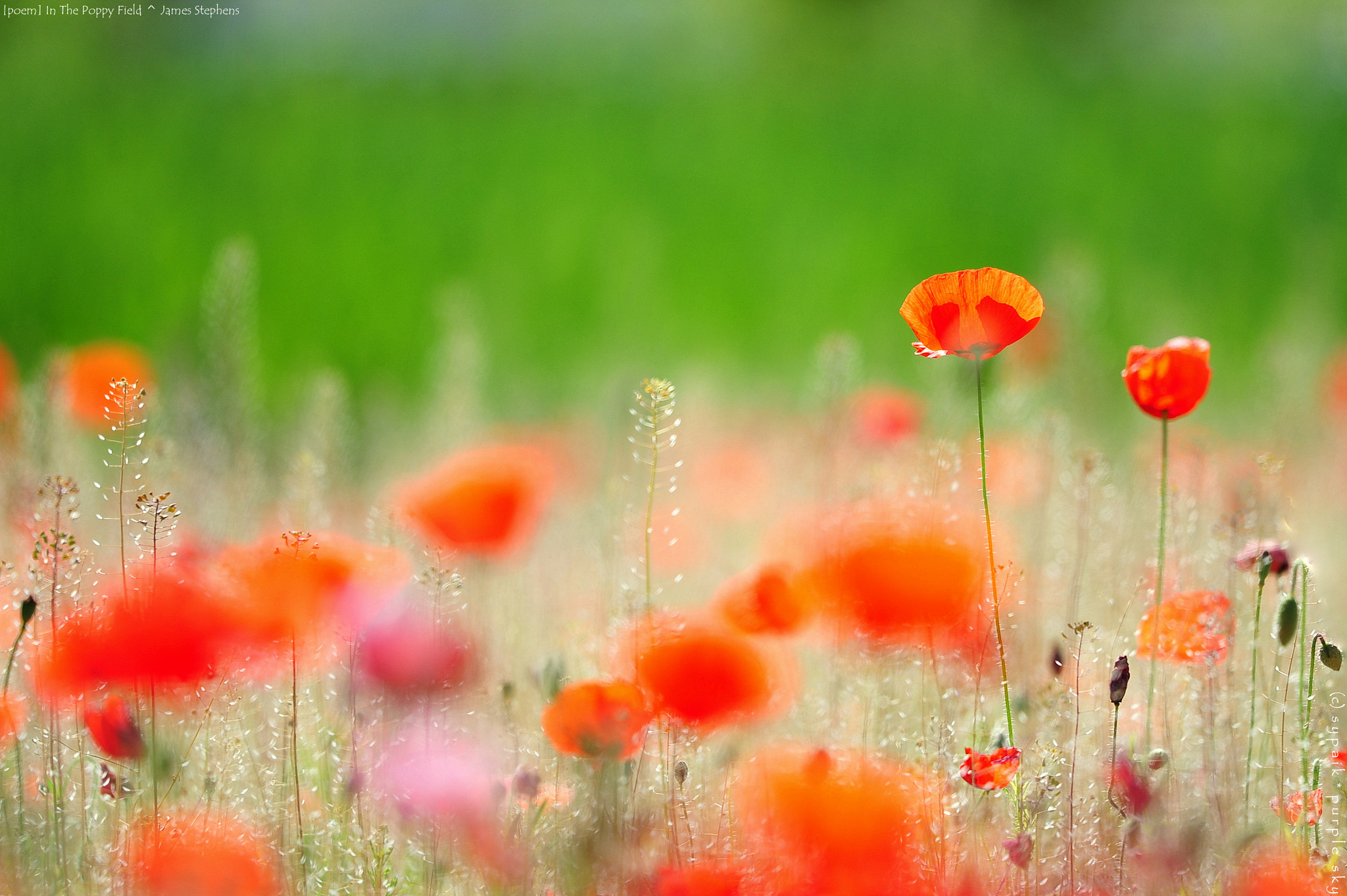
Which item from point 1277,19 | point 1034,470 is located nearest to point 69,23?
point 1034,470

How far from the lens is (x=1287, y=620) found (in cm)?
98

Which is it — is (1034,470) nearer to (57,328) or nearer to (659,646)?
(659,646)

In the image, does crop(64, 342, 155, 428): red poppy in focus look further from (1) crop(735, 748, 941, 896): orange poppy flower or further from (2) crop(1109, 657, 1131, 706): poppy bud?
(2) crop(1109, 657, 1131, 706): poppy bud

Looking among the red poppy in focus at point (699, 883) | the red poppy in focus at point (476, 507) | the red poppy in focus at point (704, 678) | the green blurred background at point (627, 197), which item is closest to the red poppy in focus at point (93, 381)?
the green blurred background at point (627, 197)

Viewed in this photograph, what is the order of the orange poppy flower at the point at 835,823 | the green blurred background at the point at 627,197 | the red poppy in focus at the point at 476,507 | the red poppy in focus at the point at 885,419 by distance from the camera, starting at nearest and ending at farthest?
the orange poppy flower at the point at 835,823 < the red poppy in focus at the point at 476,507 < the red poppy in focus at the point at 885,419 < the green blurred background at the point at 627,197

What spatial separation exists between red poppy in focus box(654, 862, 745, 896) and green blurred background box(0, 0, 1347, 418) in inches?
80.3

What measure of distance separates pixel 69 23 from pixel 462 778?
517cm

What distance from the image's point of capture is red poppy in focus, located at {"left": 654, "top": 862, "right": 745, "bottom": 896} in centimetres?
80

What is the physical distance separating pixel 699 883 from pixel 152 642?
433mm

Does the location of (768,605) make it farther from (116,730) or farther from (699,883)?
(116,730)

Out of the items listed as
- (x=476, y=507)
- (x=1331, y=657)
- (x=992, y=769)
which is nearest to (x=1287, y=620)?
(x=1331, y=657)

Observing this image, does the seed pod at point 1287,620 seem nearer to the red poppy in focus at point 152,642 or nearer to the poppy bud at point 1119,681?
the poppy bud at point 1119,681

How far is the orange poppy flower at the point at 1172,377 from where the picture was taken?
3.30 ft

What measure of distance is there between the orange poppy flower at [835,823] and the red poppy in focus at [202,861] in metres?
0.36
